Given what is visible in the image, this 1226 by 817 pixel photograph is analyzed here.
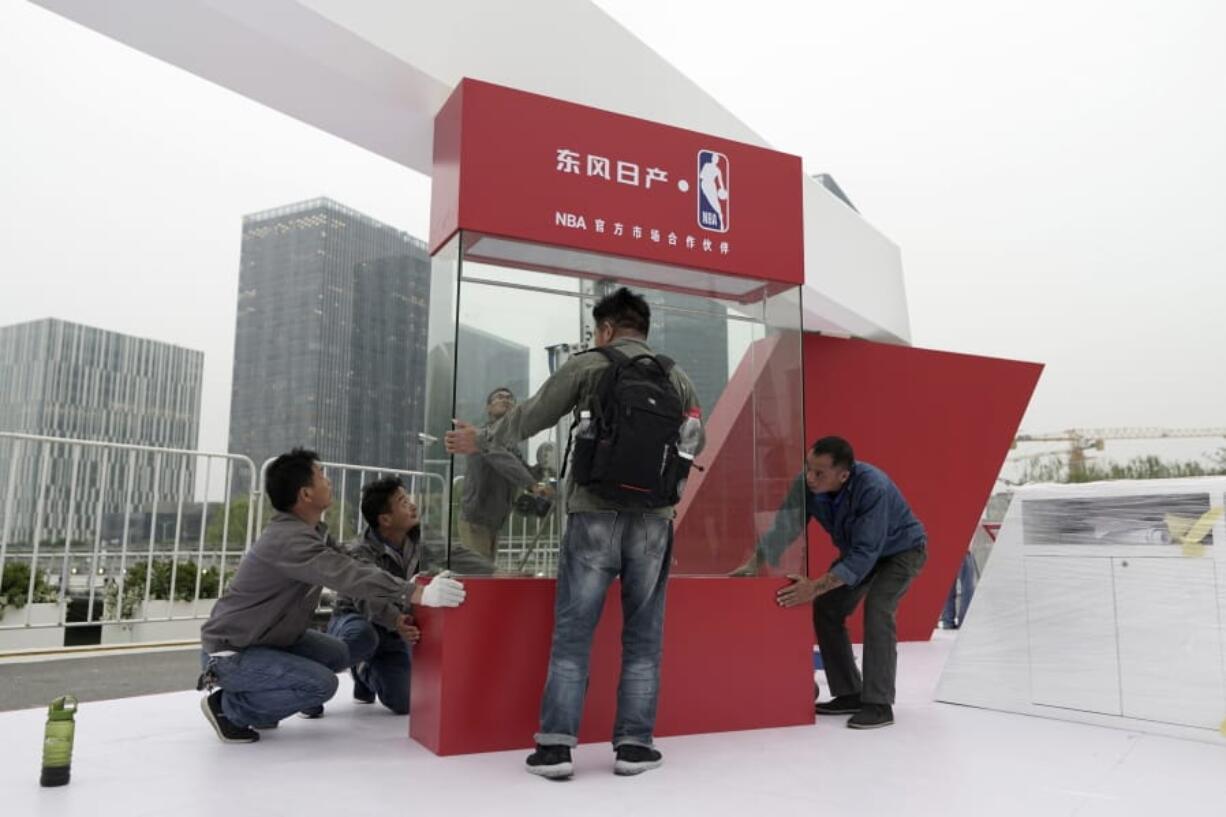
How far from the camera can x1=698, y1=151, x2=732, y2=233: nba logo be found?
3.36 meters

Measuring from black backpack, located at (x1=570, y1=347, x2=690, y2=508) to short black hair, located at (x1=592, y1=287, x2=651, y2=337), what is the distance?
0.26 metres

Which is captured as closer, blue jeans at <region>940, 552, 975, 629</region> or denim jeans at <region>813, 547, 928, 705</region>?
denim jeans at <region>813, 547, 928, 705</region>

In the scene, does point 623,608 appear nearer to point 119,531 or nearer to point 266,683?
point 266,683

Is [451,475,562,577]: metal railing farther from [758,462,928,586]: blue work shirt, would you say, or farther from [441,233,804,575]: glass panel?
[758,462,928,586]: blue work shirt

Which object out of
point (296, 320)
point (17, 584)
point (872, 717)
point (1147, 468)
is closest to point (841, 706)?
point (872, 717)

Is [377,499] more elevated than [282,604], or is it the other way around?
[377,499]

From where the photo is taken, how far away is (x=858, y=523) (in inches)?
130

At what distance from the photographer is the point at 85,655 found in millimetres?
4578

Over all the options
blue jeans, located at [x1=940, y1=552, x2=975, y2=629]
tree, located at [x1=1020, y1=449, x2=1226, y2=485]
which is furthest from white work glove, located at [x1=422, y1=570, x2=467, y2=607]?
tree, located at [x1=1020, y1=449, x2=1226, y2=485]

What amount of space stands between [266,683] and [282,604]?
0.27 metres

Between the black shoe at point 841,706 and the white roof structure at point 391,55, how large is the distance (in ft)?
9.91

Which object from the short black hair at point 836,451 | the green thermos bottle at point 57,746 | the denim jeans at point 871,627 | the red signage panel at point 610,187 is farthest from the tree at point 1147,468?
the green thermos bottle at point 57,746

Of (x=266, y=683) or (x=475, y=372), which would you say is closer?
(x=266, y=683)

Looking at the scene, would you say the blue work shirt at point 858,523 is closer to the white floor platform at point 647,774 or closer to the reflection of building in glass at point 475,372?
the white floor platform at point 647,774
